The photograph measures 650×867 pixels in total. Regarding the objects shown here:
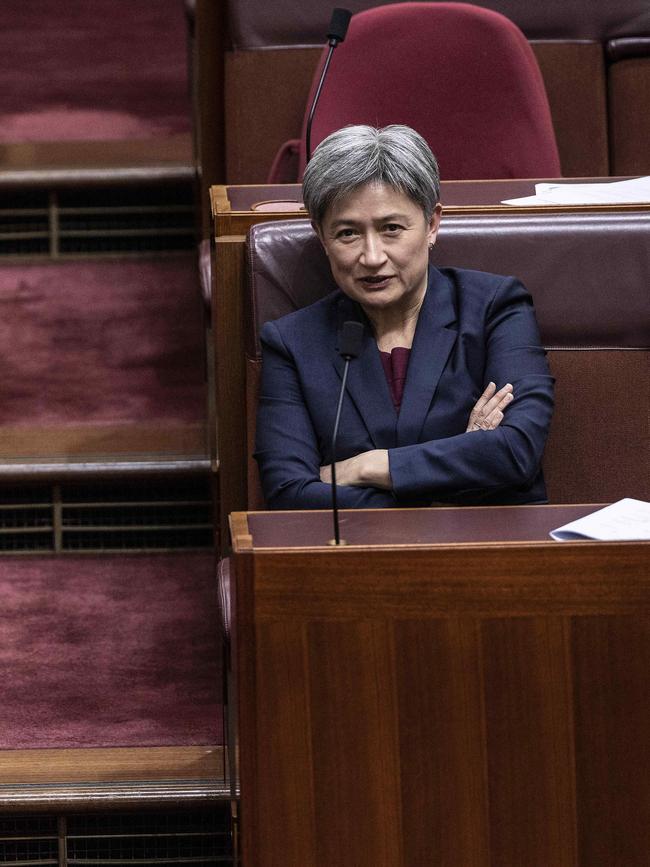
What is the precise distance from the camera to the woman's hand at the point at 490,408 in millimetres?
682

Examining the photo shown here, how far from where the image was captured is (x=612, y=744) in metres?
0.47

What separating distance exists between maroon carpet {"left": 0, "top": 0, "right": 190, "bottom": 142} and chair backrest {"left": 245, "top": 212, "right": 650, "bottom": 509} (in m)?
0.59

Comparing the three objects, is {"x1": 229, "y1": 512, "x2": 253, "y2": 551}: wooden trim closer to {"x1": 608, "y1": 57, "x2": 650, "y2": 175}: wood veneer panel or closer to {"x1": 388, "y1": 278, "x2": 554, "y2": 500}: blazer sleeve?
{"x1": 388, "y1": 278, "x2": 554, "y2": 500}: blazer sleeve

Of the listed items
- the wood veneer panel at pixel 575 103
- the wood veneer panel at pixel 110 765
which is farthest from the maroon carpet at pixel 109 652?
the wood veneer panel at pixel 575 103

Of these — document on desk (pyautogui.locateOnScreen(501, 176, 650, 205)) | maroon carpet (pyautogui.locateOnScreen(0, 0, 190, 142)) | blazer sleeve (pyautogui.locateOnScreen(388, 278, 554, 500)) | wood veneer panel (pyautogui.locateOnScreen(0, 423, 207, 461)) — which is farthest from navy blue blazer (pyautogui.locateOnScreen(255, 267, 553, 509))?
maroon carpet (pyautogui.locateOnScreen(0, 0, 190, 142))

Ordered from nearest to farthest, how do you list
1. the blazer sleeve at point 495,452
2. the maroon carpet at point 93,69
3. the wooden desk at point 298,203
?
the blazer sleeve at point 495,452
the wooden desk at point 298,203
the maroon carpet at point 93,69

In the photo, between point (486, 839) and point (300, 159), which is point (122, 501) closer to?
point (300, 159)

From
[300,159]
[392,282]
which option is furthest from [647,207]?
[300,159]

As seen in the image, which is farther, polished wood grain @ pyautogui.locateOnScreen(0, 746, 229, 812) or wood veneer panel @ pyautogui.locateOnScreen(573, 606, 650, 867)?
polished wood grain @ pyautogui.locateOnScreen(0, 746, 229, 812)

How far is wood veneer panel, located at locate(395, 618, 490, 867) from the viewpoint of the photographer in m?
0.47

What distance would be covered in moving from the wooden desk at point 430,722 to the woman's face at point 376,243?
10.1 inches

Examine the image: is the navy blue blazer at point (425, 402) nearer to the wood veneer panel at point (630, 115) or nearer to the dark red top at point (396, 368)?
the dark red top at point (396, 368)

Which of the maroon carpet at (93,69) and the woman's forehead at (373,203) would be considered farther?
the maroon carpet at (93,69)

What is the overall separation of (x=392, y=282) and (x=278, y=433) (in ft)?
0.32
